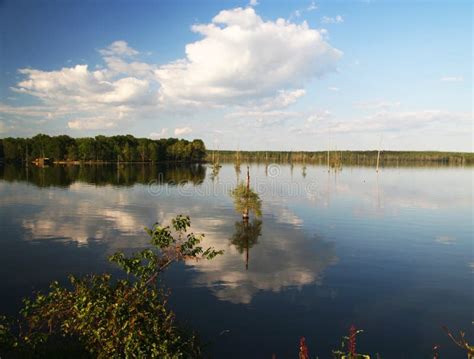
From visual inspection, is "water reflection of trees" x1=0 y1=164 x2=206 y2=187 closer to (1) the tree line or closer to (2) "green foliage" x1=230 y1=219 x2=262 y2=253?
(2) "green foliage" x1=230 y1=219 x2=262 y2=253

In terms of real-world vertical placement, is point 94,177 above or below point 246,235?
above

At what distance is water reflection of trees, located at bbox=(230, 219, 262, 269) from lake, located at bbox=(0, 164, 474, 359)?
0.15m

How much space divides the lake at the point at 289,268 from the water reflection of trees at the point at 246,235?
155 mm

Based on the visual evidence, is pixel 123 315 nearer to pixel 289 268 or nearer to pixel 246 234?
pixel 289 268

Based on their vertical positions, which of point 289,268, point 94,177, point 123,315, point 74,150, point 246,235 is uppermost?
point 74,150

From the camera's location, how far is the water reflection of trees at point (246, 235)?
2872 centimetres

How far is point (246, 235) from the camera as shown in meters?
33.0

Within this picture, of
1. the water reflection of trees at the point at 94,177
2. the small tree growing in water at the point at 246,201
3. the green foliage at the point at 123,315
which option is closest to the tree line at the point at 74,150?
the water reflection of trees at the point at 94,177

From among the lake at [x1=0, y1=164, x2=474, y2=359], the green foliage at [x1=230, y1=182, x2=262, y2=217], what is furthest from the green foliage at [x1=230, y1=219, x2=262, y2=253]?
the green foliage at [x1=230, y1=182, x2=262, y2=217]

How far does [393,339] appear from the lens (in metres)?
15.7

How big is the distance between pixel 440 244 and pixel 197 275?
2219 centimetres

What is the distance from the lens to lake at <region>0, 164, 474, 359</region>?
16.1m

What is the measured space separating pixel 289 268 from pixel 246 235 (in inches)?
357

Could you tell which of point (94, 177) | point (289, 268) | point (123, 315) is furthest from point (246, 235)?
point (94, 177)
